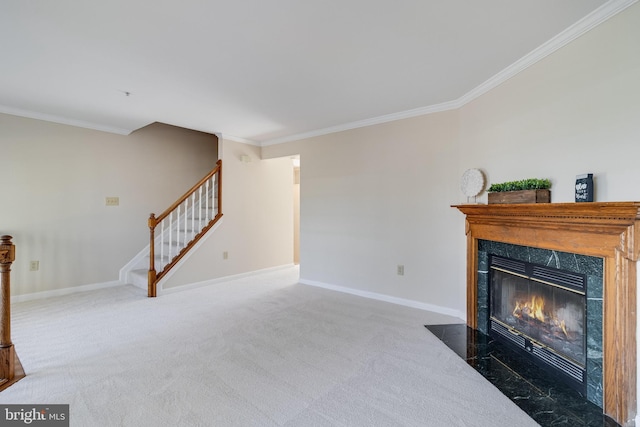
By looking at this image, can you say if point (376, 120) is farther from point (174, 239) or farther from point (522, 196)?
point (174, 239)

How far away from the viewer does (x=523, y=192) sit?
7.43 ft

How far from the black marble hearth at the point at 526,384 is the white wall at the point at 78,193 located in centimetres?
468

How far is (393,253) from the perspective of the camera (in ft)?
12.4

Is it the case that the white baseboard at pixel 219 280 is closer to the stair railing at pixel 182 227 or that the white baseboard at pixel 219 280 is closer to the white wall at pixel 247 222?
the white wall at pixel 247 222

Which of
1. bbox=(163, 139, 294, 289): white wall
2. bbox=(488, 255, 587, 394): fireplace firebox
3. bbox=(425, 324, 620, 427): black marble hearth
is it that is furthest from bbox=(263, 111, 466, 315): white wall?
bbox=(163, 139, 294, 289): white wall

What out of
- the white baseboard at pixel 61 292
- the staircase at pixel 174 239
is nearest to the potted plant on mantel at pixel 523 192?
the staircase at pixel 174 239

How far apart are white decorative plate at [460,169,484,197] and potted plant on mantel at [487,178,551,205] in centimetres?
29

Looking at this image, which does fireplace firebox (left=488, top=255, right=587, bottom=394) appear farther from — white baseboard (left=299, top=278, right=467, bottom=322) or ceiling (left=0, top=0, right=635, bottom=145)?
ceiling (left=0, top=0, right=635, bottom=145)

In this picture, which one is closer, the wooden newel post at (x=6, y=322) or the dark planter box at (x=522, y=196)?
the wooden newel post at (x=6, y=322)

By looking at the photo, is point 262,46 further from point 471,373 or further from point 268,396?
point 471,373

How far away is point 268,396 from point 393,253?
2.40 metres

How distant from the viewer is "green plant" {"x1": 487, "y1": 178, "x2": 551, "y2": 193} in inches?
86.3

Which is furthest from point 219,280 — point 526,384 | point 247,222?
point 526,384

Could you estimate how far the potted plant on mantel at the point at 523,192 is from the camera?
218 centimetres
